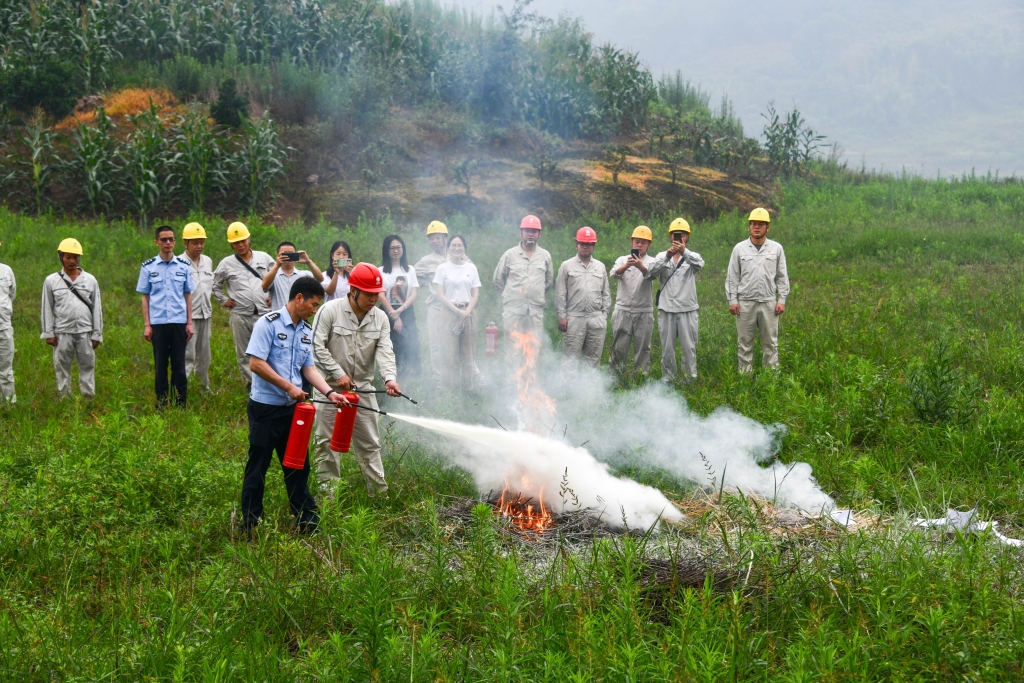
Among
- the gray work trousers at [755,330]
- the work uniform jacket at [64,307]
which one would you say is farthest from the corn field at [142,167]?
the gray work trousers at [755,330]

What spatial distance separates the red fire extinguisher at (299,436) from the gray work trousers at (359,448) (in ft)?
2.40

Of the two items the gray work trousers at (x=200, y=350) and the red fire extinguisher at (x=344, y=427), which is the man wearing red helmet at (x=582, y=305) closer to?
the gray work trousers at (x=200, y=350)

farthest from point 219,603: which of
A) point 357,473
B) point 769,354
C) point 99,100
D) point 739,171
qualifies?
point 739,171

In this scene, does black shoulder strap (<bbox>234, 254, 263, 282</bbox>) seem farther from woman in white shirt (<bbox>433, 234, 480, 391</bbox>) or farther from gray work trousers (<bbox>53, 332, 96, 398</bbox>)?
woman in white shirt (<bbox>433, 234, 480, 391</bbox>)

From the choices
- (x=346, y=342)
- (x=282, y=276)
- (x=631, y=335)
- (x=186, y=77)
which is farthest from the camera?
(x=186, y=77)

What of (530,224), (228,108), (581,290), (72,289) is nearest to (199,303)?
(72,289)

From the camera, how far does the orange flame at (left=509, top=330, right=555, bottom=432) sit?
27.7 ft

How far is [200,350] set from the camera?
10.1 m

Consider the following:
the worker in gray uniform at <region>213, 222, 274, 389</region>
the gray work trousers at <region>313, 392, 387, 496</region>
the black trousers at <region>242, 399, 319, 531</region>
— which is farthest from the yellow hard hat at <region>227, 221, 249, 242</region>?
the black trousers at <region>242, 399, 319, 531</region>

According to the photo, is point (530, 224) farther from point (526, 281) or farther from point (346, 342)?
point (346, 342)

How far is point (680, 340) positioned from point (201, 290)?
582 cm

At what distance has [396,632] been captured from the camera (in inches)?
172

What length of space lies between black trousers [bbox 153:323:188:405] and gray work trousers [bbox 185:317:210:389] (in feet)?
2.32

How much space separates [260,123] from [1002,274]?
1637 cm
